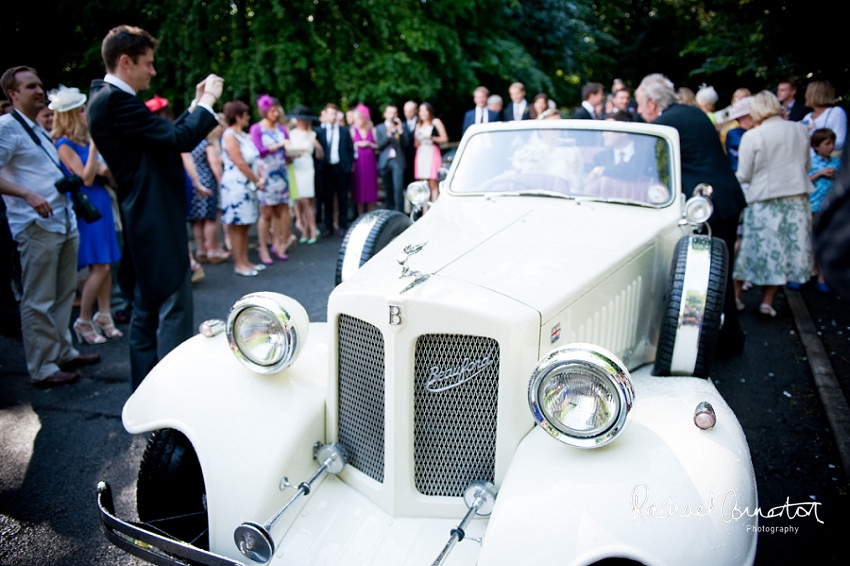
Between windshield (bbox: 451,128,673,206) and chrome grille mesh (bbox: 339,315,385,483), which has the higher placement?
windshield (bbox: 451,128,673,206)

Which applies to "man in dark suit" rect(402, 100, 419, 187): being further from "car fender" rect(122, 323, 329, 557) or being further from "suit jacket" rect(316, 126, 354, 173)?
"car fender" rect(122, 323, 329, 557)

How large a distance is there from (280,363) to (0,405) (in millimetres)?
2923

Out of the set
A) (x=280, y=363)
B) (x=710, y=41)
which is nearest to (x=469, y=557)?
(x=280, y=363)

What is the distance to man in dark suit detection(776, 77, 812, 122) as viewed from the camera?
304 inches

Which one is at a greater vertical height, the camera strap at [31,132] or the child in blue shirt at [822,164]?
the camera strap at [31,132]

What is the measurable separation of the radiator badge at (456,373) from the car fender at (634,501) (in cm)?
34

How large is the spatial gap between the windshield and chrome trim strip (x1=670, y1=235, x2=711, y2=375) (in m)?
0.67

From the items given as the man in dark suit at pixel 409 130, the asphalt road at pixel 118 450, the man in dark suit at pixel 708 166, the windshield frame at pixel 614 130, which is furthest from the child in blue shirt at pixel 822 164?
the man in dark suit at pixel 409 130

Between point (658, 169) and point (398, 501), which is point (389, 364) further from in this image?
point (658, 169)

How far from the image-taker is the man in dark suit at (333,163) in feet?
31.7

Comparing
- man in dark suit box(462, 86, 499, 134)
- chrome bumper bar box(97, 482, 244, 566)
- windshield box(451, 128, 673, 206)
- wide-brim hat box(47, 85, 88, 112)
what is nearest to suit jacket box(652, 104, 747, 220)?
windshield box(451, 128, 673, 206)

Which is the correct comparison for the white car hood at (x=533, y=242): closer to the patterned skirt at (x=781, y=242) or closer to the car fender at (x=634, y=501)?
the car fender at (x=634, y=501)

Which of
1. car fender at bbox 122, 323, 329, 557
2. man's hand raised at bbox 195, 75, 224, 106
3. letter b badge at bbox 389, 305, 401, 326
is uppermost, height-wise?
man's hand raised at bbox 195, 75, 224, 106

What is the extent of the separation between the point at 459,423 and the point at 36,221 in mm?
3589
